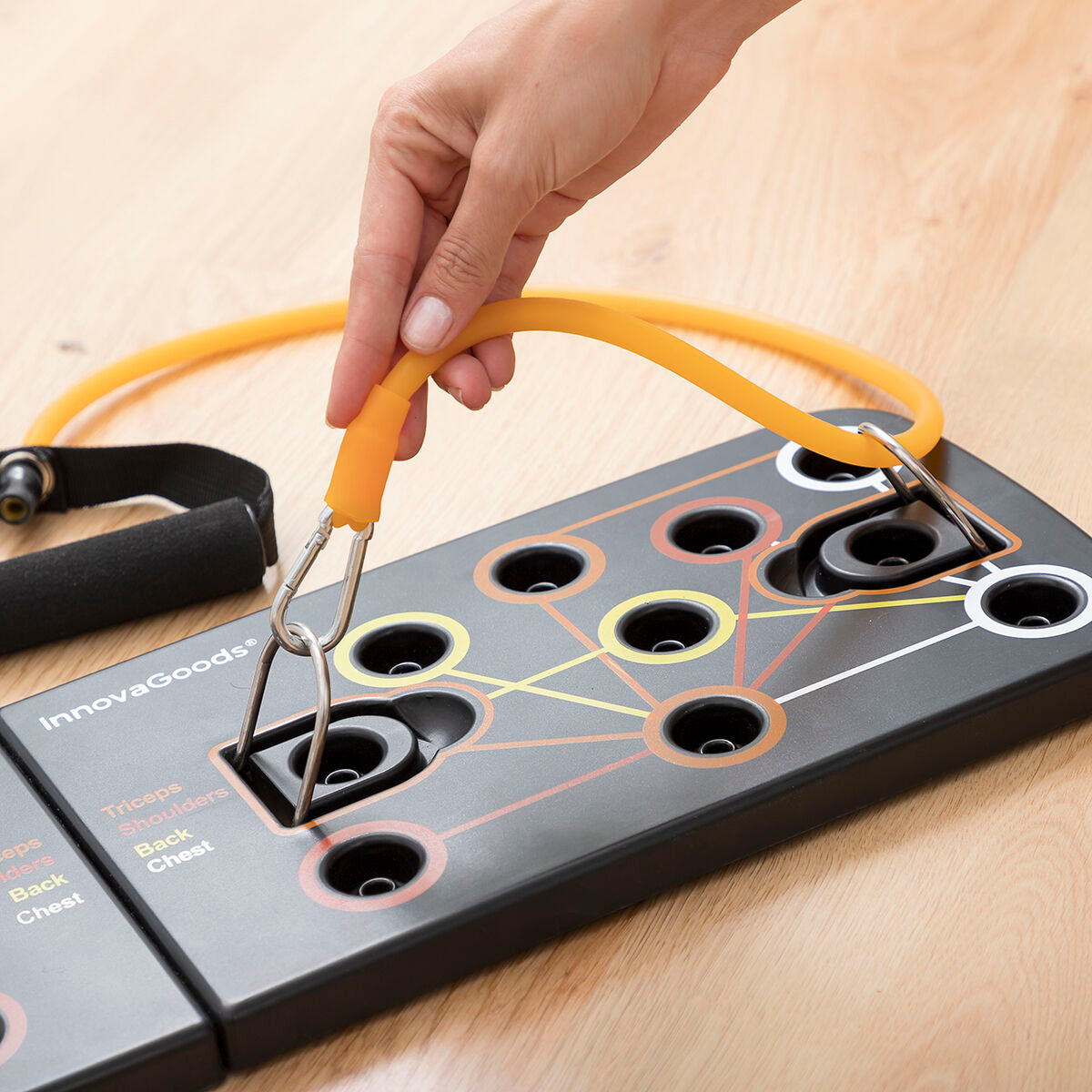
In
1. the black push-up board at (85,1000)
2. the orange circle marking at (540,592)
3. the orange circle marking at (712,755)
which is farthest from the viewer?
the orange circle marking at (540,592)

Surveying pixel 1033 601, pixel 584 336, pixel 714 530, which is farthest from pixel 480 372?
pixel 1033 601

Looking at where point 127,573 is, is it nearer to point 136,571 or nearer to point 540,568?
point 136,571

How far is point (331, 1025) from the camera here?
1.79ft

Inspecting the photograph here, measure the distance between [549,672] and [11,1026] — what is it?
26 centimetres

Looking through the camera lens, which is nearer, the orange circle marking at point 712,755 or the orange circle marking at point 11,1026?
the orange circle marking at point 11,1026

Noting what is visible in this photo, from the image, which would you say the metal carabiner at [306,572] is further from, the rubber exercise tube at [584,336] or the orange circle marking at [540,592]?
the orange circle marking at [540,592]

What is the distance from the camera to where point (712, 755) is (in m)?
0.62

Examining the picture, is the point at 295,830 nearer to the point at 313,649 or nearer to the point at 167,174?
the point at 313,649

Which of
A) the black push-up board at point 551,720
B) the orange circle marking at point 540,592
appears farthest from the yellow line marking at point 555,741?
the orange circle marking at point 540,592

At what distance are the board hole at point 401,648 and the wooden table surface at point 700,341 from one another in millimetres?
101

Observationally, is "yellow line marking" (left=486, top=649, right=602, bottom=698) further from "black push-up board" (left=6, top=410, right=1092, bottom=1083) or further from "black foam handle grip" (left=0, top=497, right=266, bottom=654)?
"black foam handle grip" (left=0, top=497, right=266, bottom=654)

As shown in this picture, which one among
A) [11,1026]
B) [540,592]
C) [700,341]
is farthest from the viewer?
[700,341]

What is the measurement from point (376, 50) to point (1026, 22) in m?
0.60

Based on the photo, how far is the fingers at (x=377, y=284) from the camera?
658 mm
